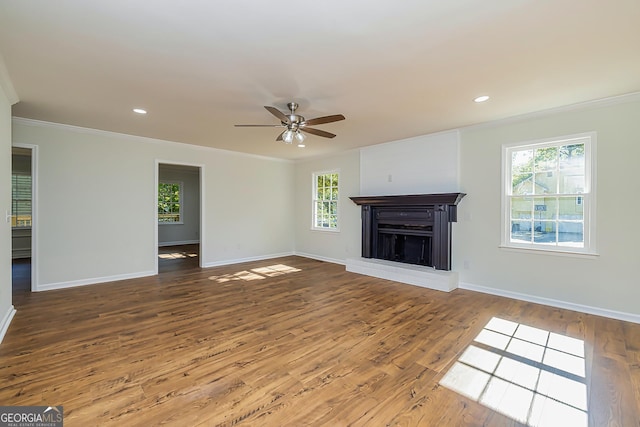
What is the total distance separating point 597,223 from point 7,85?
676cm

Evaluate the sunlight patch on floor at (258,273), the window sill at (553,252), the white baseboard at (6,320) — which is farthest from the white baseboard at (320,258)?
the white baseboard at (6,320)

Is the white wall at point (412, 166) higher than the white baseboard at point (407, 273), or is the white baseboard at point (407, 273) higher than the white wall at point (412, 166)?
the white wall at point (412, 166)

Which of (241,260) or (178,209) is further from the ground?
(178,209)

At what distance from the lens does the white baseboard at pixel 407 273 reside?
458cm

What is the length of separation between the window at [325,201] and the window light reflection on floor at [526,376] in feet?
14.4

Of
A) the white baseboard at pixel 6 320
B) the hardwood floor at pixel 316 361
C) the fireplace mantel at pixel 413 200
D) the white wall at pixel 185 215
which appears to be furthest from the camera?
the white wall at pixel 185 215

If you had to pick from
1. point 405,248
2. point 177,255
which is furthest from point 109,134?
point 405,248

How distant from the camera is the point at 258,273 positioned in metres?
5.75

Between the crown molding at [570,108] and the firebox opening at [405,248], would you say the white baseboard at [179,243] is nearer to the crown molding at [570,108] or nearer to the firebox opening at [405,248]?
the firebox opening at [405,248]

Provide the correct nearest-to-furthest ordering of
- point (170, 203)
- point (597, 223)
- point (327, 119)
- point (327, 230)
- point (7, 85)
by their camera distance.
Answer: point (7, 85) < point (327, 119) < point (597, 223) < point (327, 230) < point (170, 203)

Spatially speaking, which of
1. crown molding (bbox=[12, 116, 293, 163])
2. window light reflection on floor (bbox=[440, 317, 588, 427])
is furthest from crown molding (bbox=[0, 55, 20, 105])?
window light reflection on floor (bbox=[440, 317, 588, 427])

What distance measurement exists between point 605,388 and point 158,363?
3.45 m

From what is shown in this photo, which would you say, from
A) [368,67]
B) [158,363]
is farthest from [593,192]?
[158,363]

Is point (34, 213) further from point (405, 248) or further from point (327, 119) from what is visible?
point (405, 248)
